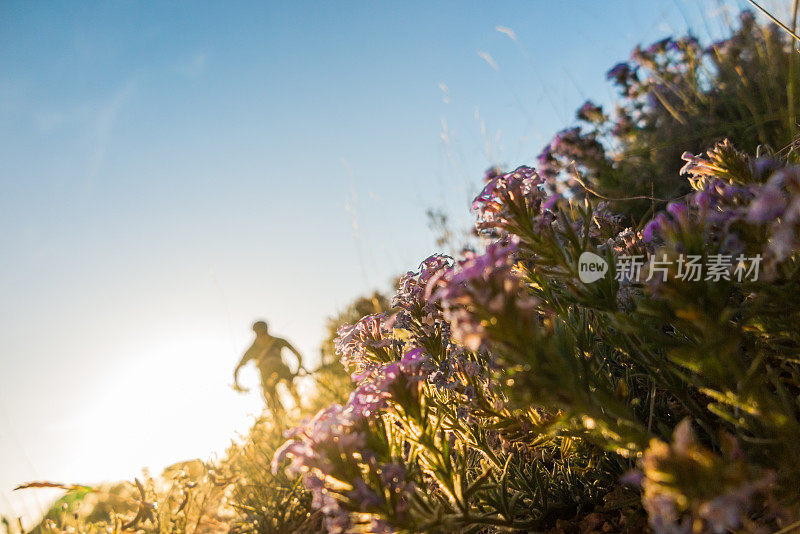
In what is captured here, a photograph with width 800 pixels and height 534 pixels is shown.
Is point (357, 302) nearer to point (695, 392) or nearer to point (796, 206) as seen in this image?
point (695, 392)

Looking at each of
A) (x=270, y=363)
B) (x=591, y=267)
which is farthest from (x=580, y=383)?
(x=270, y=363)

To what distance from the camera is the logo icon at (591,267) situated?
160 centimetres

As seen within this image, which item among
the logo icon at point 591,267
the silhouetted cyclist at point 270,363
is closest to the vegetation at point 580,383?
the logo icon at point 591,267

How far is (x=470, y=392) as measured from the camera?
2184 millimetres

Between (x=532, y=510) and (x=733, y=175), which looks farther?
(x=532, y=510)

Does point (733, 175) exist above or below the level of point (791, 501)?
above

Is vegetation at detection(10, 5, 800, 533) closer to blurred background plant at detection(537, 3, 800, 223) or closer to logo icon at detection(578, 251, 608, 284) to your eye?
logo icon at detection(578, 251, 608, 284)

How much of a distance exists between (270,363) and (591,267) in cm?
580

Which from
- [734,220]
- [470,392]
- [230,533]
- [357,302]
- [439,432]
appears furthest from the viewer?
[357,302]

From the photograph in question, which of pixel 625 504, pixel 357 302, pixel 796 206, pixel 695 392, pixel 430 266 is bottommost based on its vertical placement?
pixel 625 504

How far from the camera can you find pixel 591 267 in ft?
5.34

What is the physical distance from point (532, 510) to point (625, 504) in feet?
1.29

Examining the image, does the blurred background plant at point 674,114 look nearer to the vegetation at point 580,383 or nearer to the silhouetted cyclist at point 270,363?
the vegetation at point 580,383

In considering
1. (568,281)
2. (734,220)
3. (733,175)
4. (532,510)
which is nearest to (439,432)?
(532,510)
